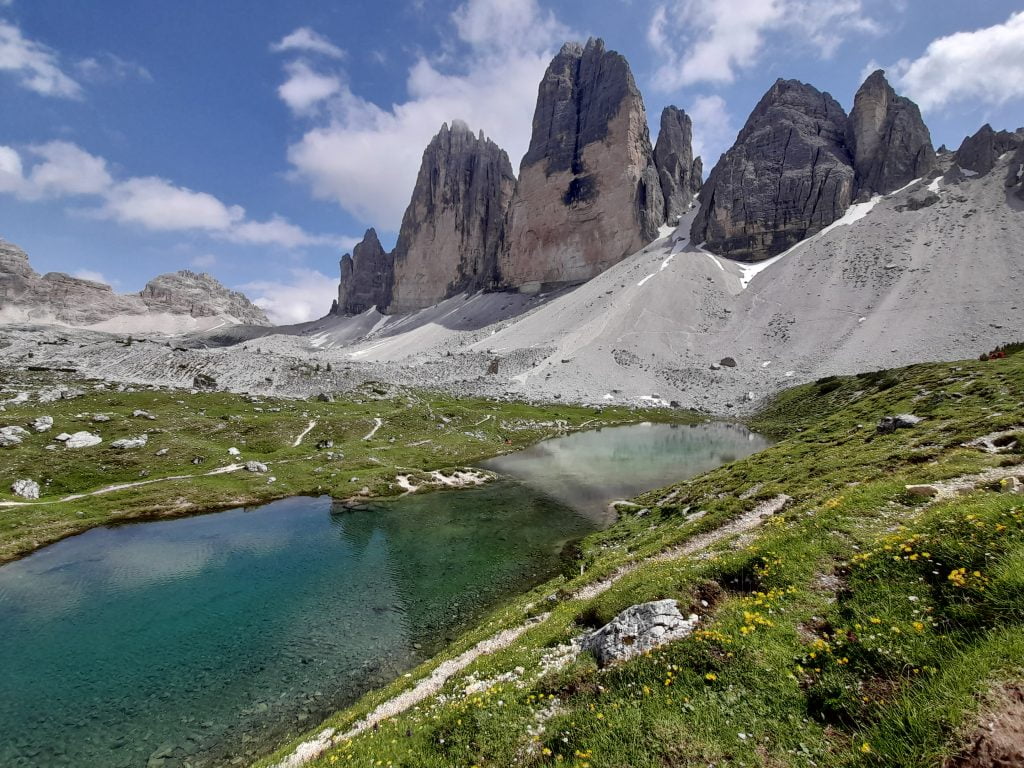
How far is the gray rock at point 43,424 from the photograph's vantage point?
47.9 meters

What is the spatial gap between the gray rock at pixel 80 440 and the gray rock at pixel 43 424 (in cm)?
366

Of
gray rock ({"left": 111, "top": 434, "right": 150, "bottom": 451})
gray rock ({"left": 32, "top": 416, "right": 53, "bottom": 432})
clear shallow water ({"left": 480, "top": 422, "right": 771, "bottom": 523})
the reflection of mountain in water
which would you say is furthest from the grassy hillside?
gray rock ({"left": 32, "top": 416, "right": 53, "bottom": 432})

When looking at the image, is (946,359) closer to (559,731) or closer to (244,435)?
(559,731)

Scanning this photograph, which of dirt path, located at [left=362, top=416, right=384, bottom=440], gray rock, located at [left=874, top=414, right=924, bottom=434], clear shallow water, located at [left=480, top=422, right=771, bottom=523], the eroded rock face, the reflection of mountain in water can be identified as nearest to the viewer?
the reflection of mountain in water

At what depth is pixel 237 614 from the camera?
21422mm

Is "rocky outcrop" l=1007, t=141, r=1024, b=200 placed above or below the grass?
above

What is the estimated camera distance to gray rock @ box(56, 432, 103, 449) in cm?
4606

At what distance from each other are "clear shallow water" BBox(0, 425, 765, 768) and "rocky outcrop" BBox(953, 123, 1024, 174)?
177804mm

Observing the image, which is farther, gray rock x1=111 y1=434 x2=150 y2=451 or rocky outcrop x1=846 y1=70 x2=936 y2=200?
rocky outcrop x1=846 y1=70 x2=936 y2=200

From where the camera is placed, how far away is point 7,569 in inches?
1019

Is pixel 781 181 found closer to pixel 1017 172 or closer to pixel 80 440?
pixel 1017 172

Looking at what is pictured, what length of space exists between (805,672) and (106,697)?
2260 cm

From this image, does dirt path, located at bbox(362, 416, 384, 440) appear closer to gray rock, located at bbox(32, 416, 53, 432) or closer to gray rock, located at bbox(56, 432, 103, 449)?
gray rock, located at bbox(56, 432, 103, 449)

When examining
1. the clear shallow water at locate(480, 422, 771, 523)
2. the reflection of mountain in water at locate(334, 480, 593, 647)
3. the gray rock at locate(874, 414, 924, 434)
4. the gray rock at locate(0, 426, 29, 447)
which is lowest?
the clear shallow water at locate(480, 422, 771, 523)
